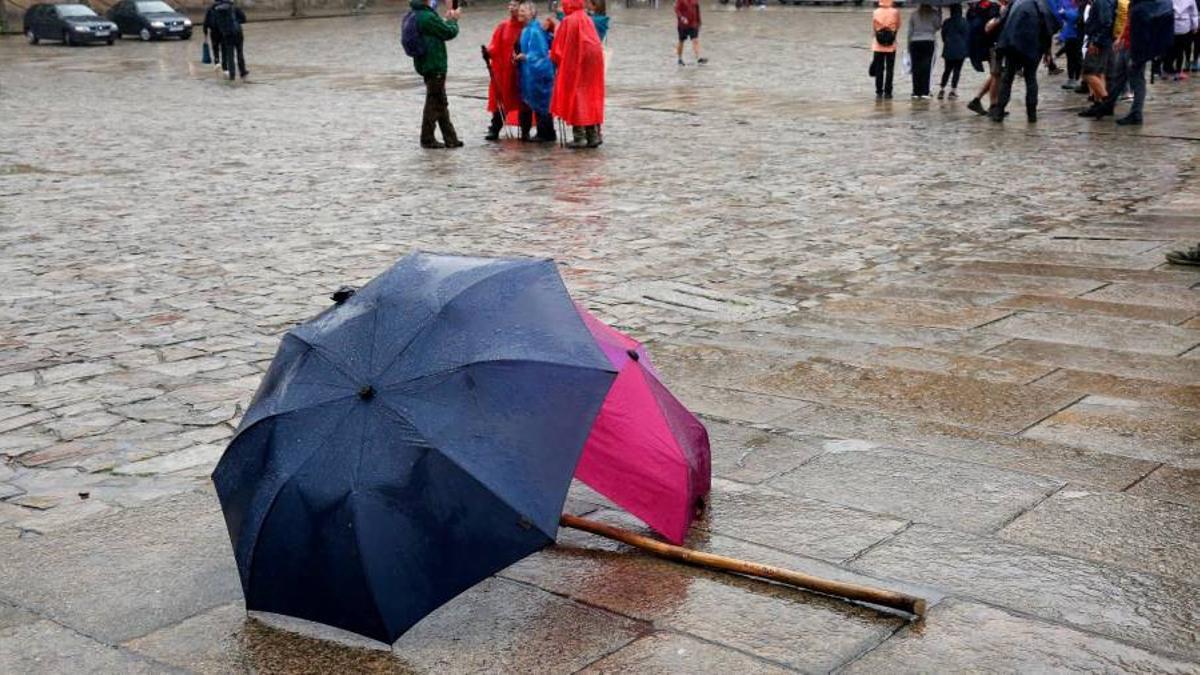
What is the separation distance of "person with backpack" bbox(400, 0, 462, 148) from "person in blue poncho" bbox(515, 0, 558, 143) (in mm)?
804

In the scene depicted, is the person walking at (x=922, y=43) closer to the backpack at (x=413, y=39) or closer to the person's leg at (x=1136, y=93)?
the person's leg at (x=1136, y=93)

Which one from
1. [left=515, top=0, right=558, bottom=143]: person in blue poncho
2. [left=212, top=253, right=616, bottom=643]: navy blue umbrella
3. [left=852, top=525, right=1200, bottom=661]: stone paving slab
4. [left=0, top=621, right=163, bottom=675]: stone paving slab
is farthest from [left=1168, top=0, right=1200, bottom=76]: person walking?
[left=0, top=621, right=163, bottom=675]: stone paving slab

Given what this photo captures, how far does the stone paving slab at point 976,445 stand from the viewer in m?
5.07

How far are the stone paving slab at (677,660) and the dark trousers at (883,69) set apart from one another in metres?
17.4

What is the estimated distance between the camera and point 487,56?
16.6 m

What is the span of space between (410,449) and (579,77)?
1259cm

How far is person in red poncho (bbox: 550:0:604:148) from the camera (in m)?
15.9

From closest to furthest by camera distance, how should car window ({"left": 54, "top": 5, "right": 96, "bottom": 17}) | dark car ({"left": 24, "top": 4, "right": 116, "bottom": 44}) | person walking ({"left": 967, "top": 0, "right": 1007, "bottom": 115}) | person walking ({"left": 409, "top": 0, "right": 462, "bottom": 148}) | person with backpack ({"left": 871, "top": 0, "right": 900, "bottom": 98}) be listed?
person walking ({"left": 409, "top": 0, "right": 462, "bottom": 148})
person walking ({"left": 967, "top": 0, "right": 1007, "bottom": 115})
person with backpack ({"left": 871, "top": 0, "right": 900, "bottom": 98})
dark car ({"left": 24, "top": 4, "right": 116, "bottom": 44})
car window ({"left": 54, "top": 5, "right": 96, "bottom": 17})

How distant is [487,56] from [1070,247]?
8.58 metres

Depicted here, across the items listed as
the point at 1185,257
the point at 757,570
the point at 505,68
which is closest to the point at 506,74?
the point at 505,68

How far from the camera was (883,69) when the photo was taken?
2034 cm

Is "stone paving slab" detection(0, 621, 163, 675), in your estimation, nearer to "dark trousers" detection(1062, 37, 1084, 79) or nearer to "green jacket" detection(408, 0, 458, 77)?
"green jacket" detection(408, 0, 458, 77)

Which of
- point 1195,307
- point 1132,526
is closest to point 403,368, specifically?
point 1132,526

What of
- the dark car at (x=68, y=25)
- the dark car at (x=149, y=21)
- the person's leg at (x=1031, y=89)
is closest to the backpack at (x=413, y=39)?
the person's leg at (x=1031, y=89)
